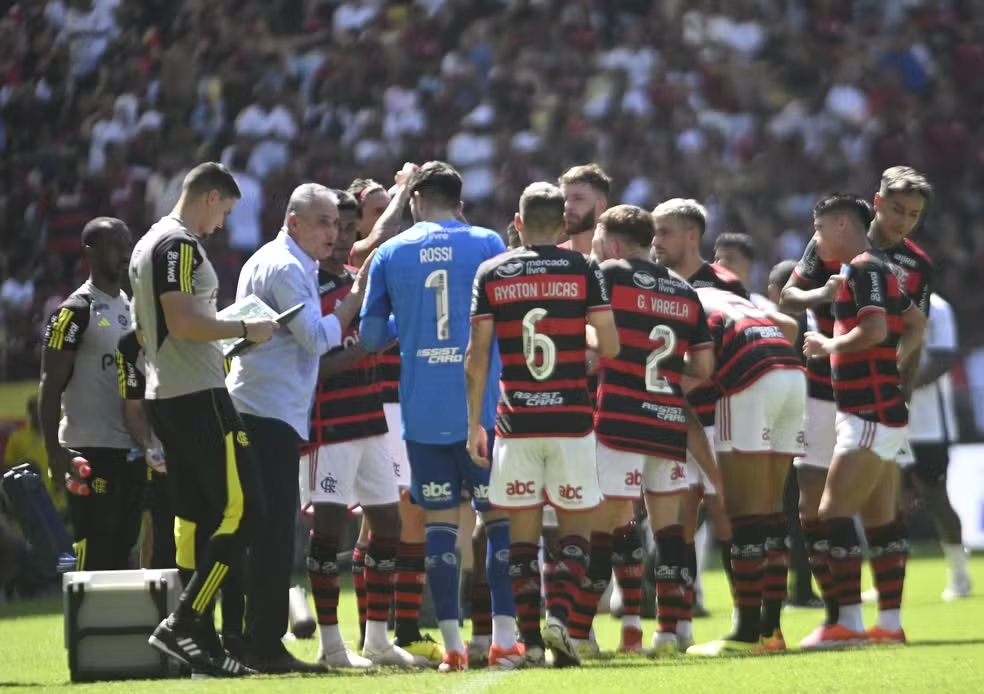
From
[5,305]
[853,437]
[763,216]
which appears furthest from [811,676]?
[763,216]

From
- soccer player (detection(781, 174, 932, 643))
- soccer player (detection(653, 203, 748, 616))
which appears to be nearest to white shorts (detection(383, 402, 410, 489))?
soccer player (detection(653, 203, 748, 616))

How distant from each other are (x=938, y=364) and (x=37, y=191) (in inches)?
441

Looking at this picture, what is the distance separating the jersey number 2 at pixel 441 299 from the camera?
8.30 meters

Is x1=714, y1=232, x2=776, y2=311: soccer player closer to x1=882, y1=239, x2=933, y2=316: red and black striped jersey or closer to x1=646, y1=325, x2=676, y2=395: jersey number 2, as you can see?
x1=882, y1=239, x2=933, y2=316: red and black striped jersey

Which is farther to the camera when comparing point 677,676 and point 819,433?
point 819,433

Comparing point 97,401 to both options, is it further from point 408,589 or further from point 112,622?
point 408,589

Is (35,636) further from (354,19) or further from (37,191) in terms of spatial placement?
(354,19)

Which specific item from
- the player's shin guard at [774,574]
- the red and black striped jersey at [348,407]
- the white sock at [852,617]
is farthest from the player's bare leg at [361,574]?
the white sock at [852,617]

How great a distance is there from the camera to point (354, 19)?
22.4 m

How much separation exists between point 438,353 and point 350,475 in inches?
40.7

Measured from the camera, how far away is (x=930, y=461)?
1330cm

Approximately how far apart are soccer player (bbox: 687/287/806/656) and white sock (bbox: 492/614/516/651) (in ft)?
4.20

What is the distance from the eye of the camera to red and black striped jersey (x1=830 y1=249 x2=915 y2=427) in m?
8.98

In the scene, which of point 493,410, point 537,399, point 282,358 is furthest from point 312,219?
point 537,399
